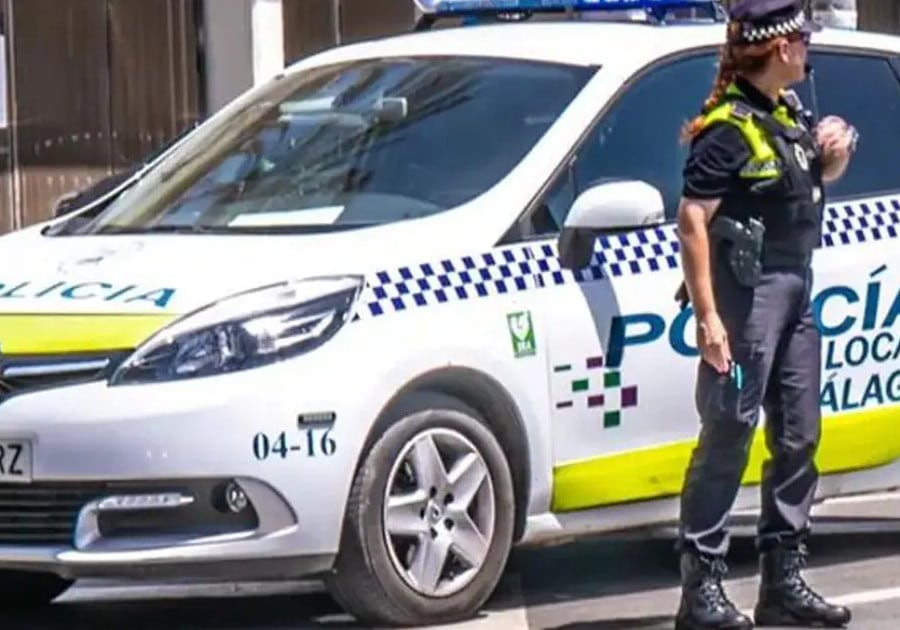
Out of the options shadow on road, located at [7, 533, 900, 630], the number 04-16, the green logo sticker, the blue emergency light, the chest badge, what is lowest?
shadow on road, located at [7, 533, 900, 630]

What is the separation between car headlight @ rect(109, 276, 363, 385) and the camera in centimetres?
646

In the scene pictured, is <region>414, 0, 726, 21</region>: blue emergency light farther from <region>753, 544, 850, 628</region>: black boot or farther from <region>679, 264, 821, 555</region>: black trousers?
<region>753, 544, 850, 628</region>: black boot

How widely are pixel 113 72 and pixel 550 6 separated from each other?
840cm

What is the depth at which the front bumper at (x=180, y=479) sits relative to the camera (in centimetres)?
640

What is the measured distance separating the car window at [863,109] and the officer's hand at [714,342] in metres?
1.62

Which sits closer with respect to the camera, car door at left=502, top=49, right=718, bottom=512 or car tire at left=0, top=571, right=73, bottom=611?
car door at left=502, top=49, right=718, bottom=512

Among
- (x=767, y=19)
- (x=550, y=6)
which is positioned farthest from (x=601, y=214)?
(x=550, y=6)

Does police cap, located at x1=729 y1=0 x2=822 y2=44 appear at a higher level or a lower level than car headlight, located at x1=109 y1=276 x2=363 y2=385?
higher

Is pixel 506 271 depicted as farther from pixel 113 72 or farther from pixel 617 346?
pixel 113 72

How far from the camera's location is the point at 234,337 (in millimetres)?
6480

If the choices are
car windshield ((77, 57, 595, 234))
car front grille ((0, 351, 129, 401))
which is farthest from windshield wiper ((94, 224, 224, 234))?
car front grille ((0, 351, 129, 401))

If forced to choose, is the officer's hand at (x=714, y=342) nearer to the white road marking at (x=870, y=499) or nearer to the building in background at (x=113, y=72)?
the white road marking at (x=870, y=499)

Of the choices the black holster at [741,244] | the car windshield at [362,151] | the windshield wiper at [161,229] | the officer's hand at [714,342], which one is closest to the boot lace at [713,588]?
the officer's hand at [714,342]

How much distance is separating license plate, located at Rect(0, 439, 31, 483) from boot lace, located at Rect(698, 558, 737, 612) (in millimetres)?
1787
